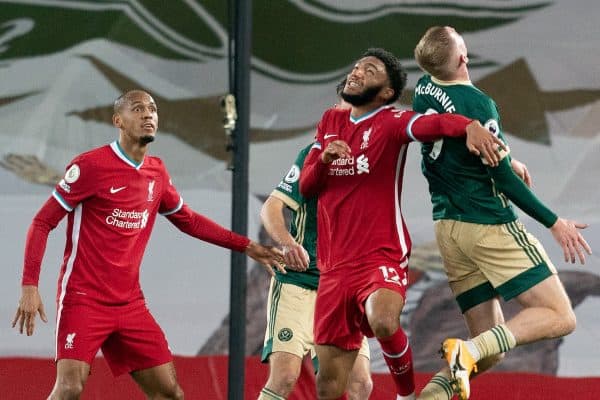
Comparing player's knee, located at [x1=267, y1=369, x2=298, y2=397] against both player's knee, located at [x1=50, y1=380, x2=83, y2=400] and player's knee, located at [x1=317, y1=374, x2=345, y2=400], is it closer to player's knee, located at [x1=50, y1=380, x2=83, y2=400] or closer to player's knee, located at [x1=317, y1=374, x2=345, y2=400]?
player's knee, located at [x1=317, y1=374, x2=345, y2=400]

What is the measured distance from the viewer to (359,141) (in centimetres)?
554

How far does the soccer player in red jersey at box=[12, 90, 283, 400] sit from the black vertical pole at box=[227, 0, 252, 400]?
1.53m

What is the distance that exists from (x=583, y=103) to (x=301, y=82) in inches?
83.2

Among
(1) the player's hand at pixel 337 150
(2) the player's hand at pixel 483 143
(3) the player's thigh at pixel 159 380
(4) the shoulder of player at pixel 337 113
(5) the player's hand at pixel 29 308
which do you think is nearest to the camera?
(2) the player's hand at pixel 483 143

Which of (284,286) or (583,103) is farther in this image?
(583,103)

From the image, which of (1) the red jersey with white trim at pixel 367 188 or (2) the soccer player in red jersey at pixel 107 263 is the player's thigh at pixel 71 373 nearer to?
(2) the soccer player in red jersey at pixel 107 263

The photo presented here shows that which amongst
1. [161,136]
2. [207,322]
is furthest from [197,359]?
[161,136]

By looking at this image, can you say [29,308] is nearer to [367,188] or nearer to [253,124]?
[367,188]

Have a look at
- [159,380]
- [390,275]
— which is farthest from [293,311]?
[390,275]

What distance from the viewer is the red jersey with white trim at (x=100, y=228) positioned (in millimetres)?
6184

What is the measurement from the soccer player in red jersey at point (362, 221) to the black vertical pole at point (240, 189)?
2.24m

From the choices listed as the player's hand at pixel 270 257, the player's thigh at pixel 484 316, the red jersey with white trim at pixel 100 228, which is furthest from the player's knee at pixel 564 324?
the red jersey with white trim at pixel 100 228

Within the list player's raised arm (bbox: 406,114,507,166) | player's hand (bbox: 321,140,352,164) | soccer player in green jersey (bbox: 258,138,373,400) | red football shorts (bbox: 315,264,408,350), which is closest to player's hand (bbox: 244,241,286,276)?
soccer player in green jersey (bbox: 258,138,373,400)

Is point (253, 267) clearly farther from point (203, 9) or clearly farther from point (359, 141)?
point (359, 141)
